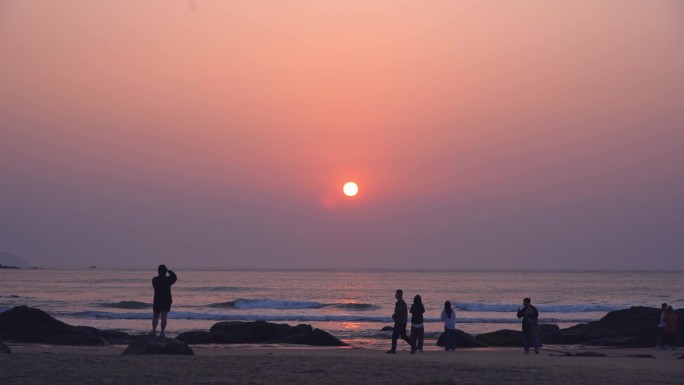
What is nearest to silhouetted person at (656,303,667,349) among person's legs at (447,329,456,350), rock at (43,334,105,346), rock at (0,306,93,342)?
person's legs at (447,329,456,350)

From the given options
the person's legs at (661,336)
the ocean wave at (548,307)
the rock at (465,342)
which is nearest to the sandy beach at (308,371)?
the person's legs at (661,336)

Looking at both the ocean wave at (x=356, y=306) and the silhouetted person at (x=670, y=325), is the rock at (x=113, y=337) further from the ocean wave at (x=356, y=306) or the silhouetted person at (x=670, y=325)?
the ocean wave at (x=356, y=306)

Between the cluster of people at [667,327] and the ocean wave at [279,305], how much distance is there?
38.9 metres

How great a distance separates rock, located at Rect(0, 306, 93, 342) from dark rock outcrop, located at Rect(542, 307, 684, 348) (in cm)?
1868

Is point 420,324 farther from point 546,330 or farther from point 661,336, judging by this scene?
point 546,330

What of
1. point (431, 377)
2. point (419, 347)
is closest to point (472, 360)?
point (419, 347)

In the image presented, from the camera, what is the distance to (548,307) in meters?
67.1

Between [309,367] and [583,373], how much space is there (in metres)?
5.97

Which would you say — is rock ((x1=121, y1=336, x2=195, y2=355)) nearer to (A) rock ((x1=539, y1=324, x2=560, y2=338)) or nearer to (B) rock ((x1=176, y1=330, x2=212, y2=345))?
(B) rock ((x1=176, y1=330, x2=212, y2=345))

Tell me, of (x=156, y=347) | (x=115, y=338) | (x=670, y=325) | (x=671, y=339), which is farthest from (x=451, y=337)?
(x=115, y=338)

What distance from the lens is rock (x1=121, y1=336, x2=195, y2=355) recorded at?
19.2 m

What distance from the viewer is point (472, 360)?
68.6 feet

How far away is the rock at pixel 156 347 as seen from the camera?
1923cm

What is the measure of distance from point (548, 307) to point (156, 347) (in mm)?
53092
